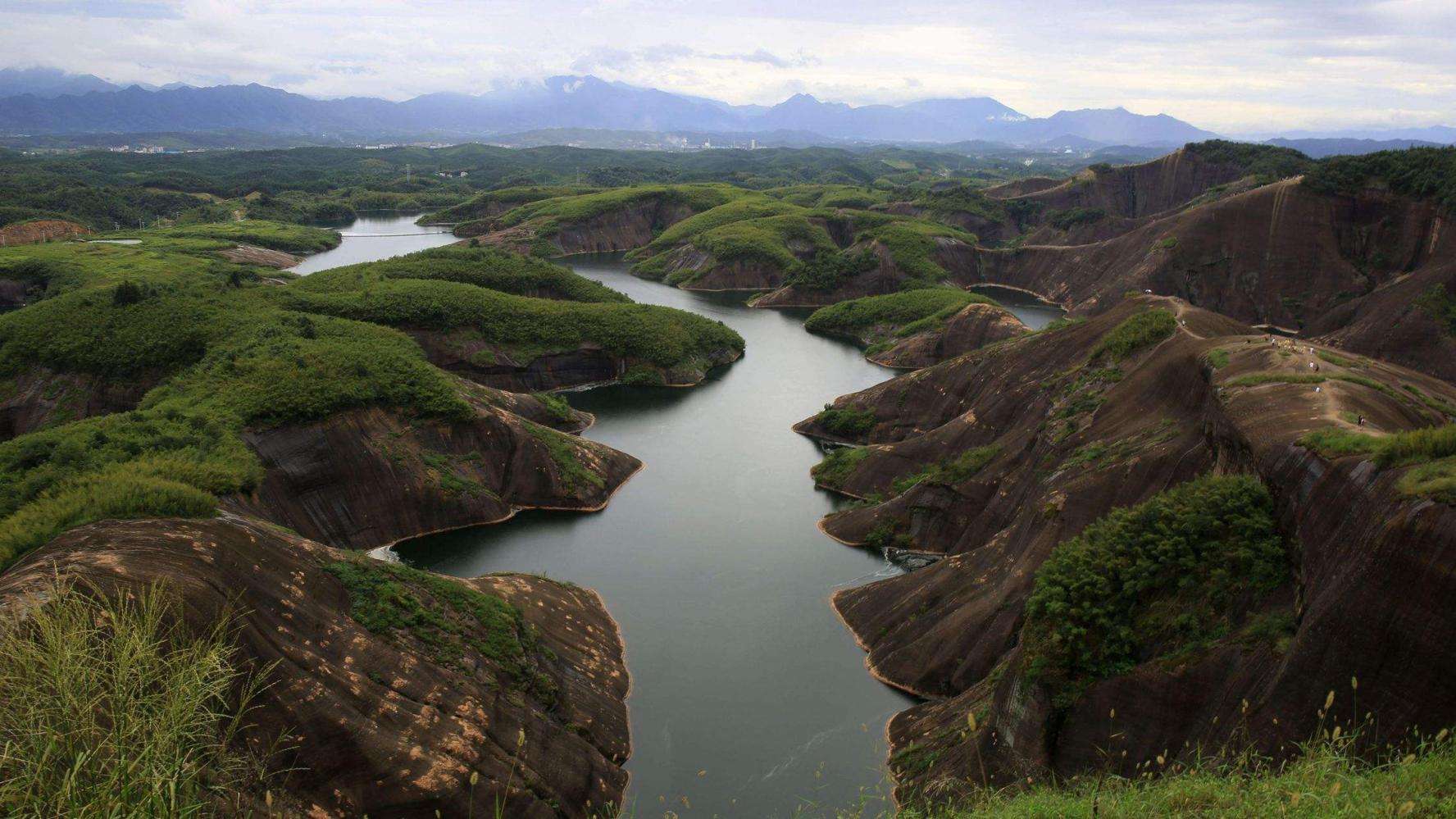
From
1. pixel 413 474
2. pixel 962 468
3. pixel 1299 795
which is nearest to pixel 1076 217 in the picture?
pixel 962 468

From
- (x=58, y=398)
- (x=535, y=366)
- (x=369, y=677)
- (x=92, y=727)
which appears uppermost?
(x=92, y=727)

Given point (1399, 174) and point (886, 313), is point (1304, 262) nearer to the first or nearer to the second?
point (1399, 174)

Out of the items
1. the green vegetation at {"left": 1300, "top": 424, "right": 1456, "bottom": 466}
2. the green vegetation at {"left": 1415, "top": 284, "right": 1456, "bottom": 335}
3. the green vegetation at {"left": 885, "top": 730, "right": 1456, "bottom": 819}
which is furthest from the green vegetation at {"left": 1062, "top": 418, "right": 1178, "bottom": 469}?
the green vegetation at {"left": 1415, "top": 284, "right": 1456, "bottom": 335}

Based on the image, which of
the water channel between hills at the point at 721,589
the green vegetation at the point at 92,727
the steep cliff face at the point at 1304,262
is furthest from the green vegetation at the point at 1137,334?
the green vegetation at the point at 92,727

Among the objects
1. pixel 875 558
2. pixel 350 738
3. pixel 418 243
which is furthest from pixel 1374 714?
pixel 418 243

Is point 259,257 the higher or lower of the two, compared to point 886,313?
higher

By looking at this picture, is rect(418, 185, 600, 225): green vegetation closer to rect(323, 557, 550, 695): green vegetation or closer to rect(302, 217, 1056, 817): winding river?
rect(302, 217, 1056, 817): winding river

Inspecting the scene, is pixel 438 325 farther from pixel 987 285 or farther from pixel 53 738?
pixel 987 285
